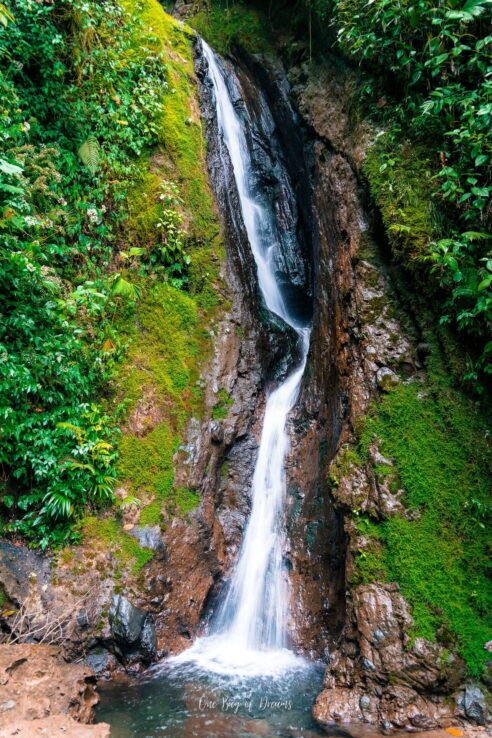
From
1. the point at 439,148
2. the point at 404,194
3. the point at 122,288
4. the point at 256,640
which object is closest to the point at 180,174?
the point at 122,288

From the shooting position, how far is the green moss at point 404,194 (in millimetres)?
5406

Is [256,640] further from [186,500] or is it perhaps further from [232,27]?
[232,27]

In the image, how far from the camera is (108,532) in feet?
18.1

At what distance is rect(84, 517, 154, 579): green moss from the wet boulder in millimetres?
404

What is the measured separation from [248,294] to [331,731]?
6269 millimetres

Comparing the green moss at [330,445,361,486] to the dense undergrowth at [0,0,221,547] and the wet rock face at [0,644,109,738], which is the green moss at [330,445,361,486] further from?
the wet rock face at [0,644,109,738]

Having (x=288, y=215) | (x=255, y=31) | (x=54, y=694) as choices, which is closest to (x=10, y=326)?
(x=54, y=694)

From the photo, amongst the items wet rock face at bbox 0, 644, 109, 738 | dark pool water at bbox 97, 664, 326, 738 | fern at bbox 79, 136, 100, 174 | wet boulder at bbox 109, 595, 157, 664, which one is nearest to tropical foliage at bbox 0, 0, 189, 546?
fern at bbox 79, 136, 100, 174

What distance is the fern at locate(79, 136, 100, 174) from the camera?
681 cm

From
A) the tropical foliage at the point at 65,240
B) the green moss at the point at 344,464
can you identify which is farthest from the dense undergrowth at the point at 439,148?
the tropical foliage at the point at 65,240

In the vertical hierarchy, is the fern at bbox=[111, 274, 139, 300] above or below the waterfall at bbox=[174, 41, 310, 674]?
above

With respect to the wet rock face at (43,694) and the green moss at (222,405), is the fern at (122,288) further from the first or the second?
the wet rock face at (43,694)

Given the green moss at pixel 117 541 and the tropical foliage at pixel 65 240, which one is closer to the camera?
the tropical foliage at pixel 65 240

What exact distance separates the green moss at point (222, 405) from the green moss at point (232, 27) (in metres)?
10.3
